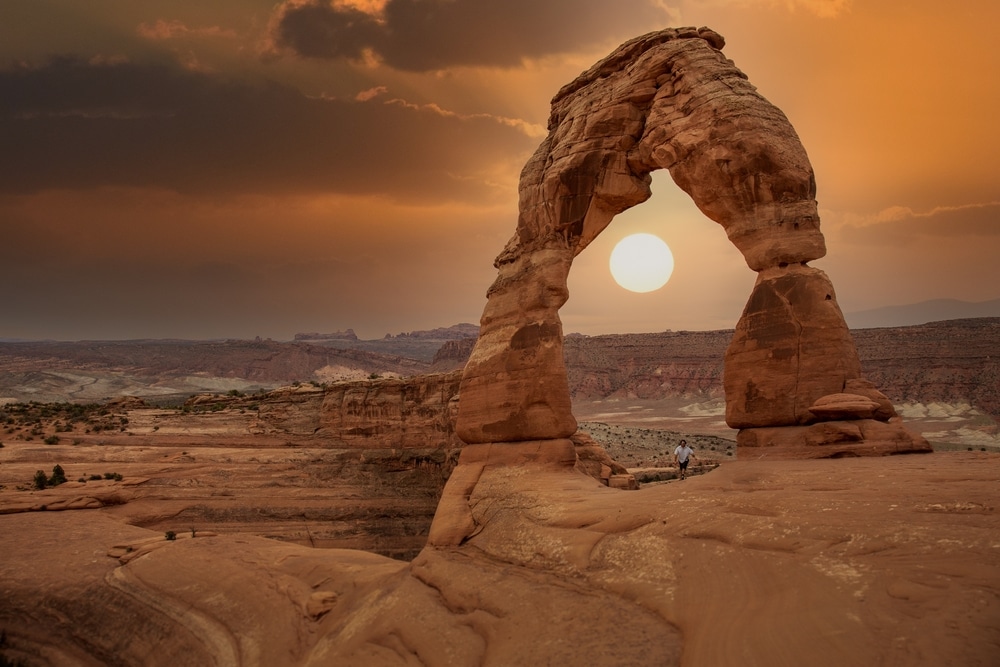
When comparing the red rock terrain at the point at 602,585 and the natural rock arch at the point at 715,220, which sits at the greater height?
the natural rock arch at the point at 715,220

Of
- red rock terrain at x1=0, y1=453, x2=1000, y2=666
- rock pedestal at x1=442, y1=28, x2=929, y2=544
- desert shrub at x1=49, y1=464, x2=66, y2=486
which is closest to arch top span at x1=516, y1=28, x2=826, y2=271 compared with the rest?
rock pedestal at x1=442, y1=28, x2=929, y2=544

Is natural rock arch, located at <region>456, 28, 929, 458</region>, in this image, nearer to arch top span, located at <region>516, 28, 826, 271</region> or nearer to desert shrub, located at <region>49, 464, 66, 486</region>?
arch top span, located at <region>516, 28, 826, 271</region>

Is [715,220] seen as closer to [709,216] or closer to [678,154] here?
[709,216]

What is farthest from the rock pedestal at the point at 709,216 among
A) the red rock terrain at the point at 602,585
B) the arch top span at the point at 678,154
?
the red rock terrain at the point at 602,585

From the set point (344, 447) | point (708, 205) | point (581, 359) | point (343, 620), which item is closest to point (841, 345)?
point (708, 205)

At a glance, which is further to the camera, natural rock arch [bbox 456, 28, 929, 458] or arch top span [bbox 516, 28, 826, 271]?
arch top span [bbox 516, 28, 826, 271]

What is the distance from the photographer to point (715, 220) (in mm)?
15766

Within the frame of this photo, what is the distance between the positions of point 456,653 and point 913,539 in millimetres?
6204

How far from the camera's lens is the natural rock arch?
46.0 feet

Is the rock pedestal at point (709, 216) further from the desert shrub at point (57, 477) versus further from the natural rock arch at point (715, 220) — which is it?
the desert shrub at point (57, 477)

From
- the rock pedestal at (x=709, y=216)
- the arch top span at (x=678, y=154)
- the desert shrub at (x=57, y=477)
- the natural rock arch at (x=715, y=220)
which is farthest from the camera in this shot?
the desert shrub at (x=57, y=477)

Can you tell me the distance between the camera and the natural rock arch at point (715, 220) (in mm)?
14023

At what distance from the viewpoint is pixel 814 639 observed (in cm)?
668

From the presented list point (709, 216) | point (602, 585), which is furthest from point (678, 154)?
point (602, 585)
